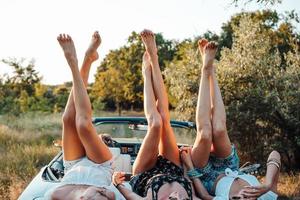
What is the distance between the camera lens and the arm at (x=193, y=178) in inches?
152

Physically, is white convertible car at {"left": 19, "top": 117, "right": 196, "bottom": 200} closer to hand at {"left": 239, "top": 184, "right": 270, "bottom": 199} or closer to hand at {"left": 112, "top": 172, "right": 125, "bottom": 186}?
hand at {"left": 112, "top": 172, "right": 125, "bottom": 186}

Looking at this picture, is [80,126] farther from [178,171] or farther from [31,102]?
[31,102]

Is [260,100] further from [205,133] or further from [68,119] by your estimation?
[68,119]

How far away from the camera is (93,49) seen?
445 cm

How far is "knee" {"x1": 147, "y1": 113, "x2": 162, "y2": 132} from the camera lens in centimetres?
415

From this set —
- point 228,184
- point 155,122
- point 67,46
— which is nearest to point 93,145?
point 155,122

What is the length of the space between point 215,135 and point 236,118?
5.83m

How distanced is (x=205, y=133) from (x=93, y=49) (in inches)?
49.5

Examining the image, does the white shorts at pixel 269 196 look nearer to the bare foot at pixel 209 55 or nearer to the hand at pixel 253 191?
the hand at pixel 253 191

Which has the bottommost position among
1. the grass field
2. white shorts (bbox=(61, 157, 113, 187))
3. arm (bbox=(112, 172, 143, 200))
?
the grass field

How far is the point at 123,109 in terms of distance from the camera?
127 feet

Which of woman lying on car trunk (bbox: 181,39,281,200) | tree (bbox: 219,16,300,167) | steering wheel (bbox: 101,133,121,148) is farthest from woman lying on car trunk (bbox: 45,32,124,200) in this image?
tree (bbox: 219,16,300,167)

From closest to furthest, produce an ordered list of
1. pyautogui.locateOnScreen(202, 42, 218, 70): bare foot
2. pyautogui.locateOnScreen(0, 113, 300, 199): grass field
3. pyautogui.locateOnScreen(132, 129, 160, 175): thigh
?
pyautogui.locateOnScreen(132, 129, 160, 175): thigh < pyautogui.locateOnScreen(202, 42, 218, 70): bare foot < pyautogui.locateOnScreen(0, 113, 300, 199): grass field

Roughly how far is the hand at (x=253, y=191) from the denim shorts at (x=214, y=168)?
0.55 metres
